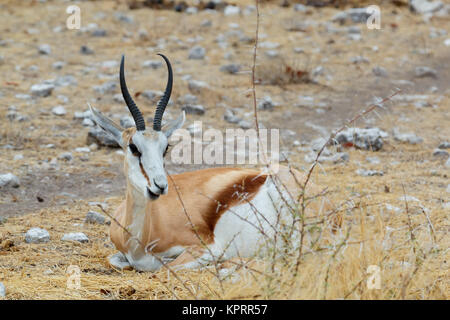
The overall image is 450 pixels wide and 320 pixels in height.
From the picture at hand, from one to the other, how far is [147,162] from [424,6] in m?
12.4

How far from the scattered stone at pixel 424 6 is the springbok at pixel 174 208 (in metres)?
11.1

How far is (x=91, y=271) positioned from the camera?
193 inches

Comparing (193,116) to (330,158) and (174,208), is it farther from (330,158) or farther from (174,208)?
(174,208)

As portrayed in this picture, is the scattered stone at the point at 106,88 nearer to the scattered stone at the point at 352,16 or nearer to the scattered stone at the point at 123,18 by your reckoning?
the scattered stone at the point at 123,18

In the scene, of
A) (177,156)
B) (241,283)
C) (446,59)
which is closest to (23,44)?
(177,156)

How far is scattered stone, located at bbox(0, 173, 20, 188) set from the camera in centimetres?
683

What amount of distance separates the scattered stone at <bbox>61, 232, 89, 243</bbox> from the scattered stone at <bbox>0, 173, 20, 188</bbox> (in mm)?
1538

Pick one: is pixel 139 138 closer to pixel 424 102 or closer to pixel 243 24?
pixel 424 102

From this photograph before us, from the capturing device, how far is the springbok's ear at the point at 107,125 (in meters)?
5.18

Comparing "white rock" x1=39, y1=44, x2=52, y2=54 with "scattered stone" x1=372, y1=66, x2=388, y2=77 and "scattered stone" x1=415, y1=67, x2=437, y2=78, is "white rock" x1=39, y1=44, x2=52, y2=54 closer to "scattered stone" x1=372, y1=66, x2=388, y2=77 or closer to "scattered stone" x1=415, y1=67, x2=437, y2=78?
"scattered stone" x1=372, y1=66, x2=388, y2=77

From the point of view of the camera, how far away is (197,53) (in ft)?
39.7

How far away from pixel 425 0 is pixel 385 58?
4096 millimetres

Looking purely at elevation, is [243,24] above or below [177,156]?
above

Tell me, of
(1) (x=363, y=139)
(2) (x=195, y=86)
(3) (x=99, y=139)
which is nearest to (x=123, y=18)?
(2) (x=195, y=86)
